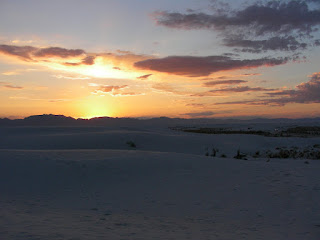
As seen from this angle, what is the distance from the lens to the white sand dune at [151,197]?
6.20 metres

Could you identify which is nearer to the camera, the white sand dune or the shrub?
the white sand dune

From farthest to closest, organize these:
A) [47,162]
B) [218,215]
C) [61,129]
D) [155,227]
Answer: [61,129]
[47,162]
[218,215]
[155,227]

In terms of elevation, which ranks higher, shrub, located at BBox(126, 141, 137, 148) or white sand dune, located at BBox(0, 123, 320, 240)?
shrub, located at BBox(126, 141, 137, 148)

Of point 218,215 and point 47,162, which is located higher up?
point 47,162

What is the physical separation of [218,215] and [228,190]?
2.10 meters

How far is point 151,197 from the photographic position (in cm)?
910

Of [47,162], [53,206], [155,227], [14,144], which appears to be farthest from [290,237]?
[14,144]

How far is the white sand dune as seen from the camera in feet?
20.3

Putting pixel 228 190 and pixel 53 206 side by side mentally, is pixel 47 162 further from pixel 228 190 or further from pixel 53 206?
pixel 228 190

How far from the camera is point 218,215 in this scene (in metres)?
7.61

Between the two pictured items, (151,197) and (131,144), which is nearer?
(151,197)

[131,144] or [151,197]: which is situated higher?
[131,144]

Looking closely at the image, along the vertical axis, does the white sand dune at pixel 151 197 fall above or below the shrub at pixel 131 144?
below

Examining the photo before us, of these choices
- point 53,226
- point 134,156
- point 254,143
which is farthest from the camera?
point 254,143
